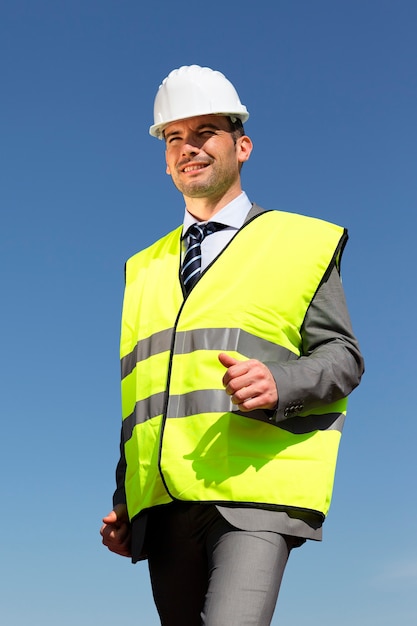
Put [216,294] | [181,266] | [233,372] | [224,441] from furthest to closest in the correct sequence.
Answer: [181,266] < [216,294] < [224,441] < [233,372]

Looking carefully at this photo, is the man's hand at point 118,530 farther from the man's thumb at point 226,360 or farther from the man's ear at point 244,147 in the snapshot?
the man's ear at point 244,147

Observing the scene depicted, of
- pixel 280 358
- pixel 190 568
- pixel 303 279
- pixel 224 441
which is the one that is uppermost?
pixel 303 279

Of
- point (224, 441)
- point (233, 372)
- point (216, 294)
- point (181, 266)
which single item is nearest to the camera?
point (233, 372)

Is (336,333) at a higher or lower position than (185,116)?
lower

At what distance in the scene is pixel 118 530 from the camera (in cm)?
469

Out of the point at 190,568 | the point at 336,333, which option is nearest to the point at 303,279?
the point at 336,333

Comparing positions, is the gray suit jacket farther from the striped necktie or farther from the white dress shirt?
the striped necktie

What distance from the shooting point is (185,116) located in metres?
4.79

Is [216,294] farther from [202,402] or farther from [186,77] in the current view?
[186,77]

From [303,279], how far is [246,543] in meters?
1.24

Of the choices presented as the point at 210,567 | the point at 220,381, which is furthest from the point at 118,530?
the point at 220,381

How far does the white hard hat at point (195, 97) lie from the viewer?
15.8 ft

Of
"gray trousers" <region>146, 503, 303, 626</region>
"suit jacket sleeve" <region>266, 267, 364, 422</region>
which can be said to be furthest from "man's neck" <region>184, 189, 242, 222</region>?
"gray trousers" <region>146, 503, 303, 626</region>

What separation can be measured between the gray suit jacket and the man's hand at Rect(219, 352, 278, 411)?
60mm
